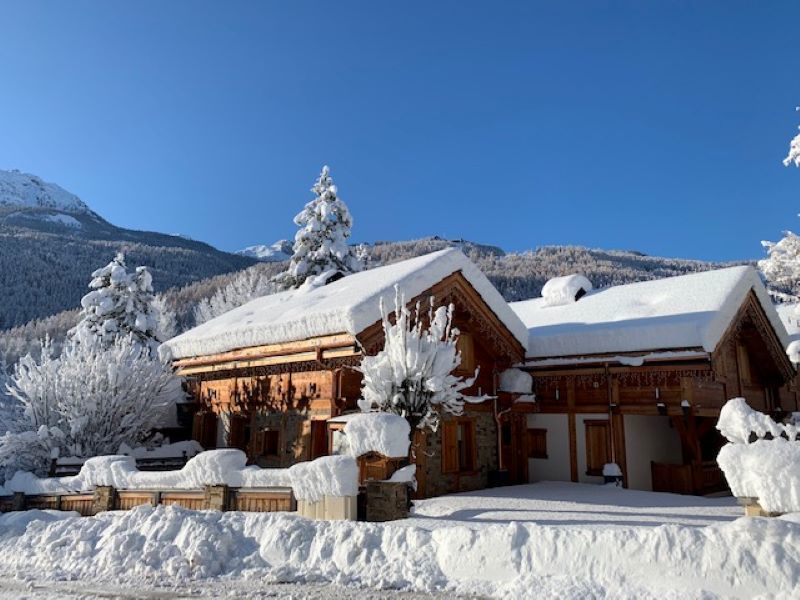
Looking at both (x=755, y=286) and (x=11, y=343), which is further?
(x=11, y=343)

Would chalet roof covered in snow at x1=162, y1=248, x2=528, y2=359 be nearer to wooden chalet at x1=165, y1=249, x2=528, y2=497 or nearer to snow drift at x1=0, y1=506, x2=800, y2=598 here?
wooden chalet at x1=165, y1=249, x2=528, y2=497

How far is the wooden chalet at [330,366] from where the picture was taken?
14766 mm

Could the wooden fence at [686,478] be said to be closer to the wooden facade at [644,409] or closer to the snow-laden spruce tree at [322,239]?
the wooden facade at [644,409]

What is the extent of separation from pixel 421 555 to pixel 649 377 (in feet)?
33.2

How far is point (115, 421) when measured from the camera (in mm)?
17125

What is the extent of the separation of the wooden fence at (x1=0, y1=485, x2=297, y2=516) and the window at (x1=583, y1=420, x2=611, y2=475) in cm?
993

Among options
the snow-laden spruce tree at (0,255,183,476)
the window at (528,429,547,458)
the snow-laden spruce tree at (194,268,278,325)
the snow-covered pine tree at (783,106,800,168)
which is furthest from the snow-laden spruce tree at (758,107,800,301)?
the snow-laden spruce tree at (194,268,278,325)

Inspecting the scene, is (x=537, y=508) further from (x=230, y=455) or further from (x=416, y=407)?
(x=230, y=455)

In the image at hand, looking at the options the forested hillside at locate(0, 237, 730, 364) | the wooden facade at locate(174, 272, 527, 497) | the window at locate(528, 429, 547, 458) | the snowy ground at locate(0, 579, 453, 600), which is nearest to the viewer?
the snowy ground at locate(0, 579, 453, 600)

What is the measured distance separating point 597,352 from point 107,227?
582 feet

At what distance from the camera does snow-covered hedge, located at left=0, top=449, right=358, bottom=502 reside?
34.8ft

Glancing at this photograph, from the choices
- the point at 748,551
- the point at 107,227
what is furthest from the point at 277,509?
the point at 107,227

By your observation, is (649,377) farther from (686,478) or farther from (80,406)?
(80,406)

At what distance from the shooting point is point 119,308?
29.2m
